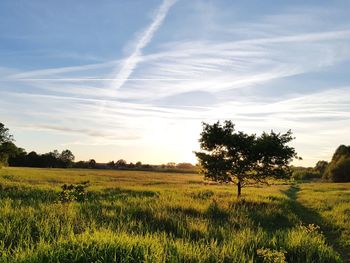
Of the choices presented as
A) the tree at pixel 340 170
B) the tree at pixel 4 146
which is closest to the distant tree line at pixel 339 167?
the tree at pixel 340 170

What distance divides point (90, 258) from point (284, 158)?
25906 millimetres

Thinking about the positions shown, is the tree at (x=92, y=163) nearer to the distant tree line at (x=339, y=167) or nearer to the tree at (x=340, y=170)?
the distant tree line at (x=339, y=167)

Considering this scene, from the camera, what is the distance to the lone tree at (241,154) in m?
31.1

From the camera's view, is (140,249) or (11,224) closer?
(140,249)

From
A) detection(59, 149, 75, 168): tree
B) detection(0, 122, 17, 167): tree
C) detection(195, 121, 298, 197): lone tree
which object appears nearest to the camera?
detection(195, 121, 298, 197): lone tree

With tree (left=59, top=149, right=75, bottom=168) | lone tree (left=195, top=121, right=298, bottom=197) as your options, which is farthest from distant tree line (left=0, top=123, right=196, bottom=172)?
lone tree (left=195, top=121, right=298, bottom=197)

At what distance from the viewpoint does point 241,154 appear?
3161 centimetres

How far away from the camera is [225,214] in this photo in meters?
20.1

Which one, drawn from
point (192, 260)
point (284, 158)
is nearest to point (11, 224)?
point (192, 260)

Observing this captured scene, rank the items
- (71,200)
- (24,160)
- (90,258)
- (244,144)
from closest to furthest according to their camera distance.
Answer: (90,258) < (71,200) < (244,144) < (24,160)

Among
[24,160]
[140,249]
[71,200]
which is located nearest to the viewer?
[140,249]

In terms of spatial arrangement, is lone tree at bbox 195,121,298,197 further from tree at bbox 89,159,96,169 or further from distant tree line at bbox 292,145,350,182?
tree at bbox 89,159,96,169

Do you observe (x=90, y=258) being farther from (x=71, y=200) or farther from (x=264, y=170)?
(x=264, y=170)

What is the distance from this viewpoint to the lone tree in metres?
31.1
